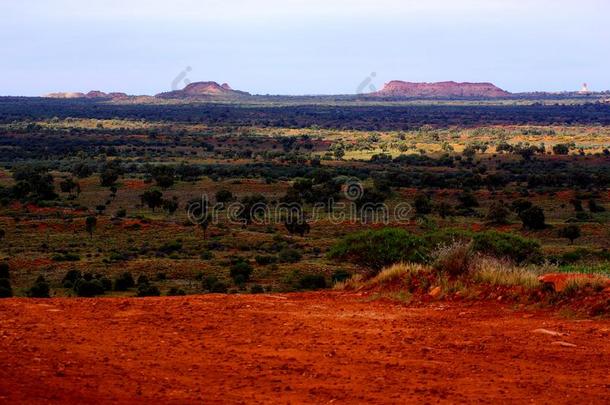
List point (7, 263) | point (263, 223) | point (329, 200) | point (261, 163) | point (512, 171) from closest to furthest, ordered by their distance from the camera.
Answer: point (7, 263), point (263, 223), point (329, 200), point (512, 171), point (261, 163)

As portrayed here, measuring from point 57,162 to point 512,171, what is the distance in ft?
138

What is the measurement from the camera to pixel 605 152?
84000 mm

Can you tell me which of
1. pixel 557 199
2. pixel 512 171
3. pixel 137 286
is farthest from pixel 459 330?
pixel 512 171

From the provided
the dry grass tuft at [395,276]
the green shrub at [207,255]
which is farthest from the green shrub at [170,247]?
the dry grass tuft at [395,276]

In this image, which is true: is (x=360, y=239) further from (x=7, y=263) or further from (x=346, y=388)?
(x=7, y=263)

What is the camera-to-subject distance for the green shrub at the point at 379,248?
57.0 ft

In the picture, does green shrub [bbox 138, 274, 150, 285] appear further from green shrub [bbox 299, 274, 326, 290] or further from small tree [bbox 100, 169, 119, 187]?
small tree [bbox 100, 169, 119, 187]

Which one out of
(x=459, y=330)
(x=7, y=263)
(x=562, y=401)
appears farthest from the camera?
(x=7, y=263)

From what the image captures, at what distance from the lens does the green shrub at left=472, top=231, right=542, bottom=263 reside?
63.8ft

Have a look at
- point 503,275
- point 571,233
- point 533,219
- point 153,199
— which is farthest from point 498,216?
point 503,275

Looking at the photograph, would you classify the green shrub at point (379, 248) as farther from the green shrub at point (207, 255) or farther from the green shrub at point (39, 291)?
the green shrub at point (207, 255)

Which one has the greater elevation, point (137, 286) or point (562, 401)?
point (562, 401)
